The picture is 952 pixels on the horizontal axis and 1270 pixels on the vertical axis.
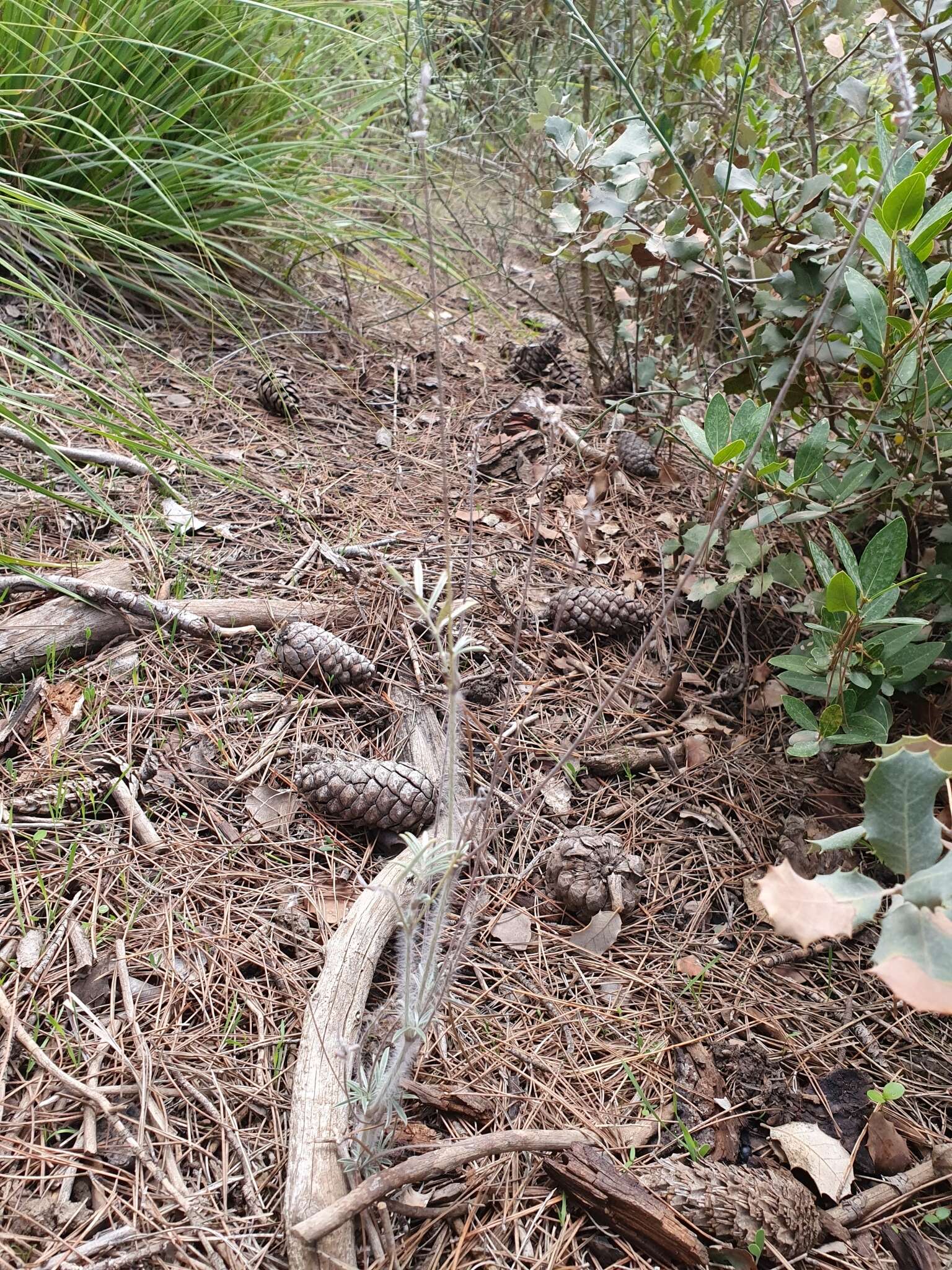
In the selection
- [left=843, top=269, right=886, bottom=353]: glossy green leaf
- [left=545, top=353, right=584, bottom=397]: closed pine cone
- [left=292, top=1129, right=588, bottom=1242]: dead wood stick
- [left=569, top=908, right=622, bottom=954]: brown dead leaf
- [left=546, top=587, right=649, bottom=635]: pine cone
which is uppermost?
[left=843, top=269, right=886, bottom=353]: glossy green leaf

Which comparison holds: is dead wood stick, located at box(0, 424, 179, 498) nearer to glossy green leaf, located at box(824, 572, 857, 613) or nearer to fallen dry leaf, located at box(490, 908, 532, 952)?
fallen dry leaf, located at box(490, 908, 532, 952)

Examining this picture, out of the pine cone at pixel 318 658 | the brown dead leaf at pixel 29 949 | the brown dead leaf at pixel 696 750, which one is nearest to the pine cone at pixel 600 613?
the brown dead leaf at pixel 696 750

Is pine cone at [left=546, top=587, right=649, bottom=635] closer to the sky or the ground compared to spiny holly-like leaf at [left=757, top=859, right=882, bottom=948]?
closer to the ground

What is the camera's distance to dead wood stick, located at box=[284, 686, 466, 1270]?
88 cm

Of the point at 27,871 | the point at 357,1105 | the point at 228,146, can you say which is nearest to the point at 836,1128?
the point at 357,1105

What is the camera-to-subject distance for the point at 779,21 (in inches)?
117

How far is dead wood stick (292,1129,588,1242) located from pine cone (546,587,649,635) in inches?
39.5

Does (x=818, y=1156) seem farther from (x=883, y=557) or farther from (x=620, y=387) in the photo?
(x=620, y=387)

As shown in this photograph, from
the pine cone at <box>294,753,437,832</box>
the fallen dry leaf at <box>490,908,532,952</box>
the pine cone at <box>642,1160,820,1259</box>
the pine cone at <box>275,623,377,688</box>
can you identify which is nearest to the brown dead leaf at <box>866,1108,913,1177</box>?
the pine cone at <box>642,1160,820,1259</box>

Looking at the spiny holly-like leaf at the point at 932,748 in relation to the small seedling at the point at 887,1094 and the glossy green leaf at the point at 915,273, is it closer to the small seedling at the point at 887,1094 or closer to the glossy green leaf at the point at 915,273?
the small seedling at the point at 887,1094

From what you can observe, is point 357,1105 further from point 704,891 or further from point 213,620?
point 213,620

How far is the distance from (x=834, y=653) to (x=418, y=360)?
1.87 metres

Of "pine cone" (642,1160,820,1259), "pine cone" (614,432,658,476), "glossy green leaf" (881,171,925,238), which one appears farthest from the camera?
"pine cone" (614,432,658,476)

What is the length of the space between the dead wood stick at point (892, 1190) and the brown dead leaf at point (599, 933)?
16.8 inches
